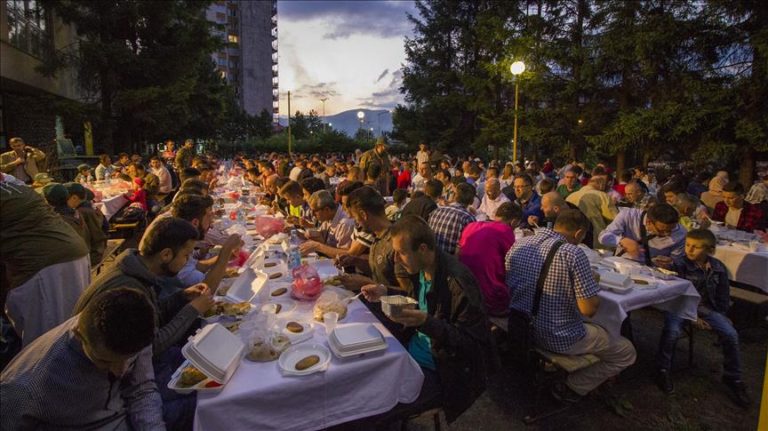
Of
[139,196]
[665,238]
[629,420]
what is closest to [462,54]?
[139,196]

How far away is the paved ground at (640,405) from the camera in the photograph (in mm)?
3387

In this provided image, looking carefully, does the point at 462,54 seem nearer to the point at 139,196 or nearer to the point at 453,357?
the point at 139,196

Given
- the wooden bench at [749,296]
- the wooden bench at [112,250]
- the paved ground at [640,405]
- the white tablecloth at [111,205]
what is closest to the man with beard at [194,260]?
the paved ground at [640,405]

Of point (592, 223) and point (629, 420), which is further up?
point (592, 223)

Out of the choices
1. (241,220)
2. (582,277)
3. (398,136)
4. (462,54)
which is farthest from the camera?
(398,136)

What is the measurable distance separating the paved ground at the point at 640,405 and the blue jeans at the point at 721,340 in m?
0.24

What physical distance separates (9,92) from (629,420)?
23524 millimetres

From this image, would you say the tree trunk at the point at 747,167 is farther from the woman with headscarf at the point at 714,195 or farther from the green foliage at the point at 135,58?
the green foliage at the point at 135,58

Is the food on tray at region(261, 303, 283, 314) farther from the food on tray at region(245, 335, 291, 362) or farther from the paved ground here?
the paved ground

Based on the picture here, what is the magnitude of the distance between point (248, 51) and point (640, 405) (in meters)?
87.0

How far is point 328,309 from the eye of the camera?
2.88m

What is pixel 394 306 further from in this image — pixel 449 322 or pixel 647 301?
pixel 647 301

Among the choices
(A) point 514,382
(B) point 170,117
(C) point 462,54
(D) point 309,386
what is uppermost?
(C) point 462,54

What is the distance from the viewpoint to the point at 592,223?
20.9 feet
